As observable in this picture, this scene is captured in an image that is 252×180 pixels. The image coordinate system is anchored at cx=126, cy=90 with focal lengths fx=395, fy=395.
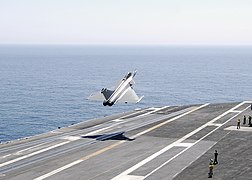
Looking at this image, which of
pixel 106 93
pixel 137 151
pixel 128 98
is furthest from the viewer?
pixel 128 98

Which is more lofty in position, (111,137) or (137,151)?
(137,151)

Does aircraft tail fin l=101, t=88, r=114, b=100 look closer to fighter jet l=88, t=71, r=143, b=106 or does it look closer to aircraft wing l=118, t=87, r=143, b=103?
fighter jet l=88, t=71, r=143, b=106

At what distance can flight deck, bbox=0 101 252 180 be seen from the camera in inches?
1350

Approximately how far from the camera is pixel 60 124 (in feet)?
278

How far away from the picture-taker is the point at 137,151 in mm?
42188

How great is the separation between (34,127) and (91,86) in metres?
63.3

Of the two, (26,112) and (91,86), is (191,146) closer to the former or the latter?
(26,112)

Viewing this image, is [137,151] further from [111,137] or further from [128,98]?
[128,98]

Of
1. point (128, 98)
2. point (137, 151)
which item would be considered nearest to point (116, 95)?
point (128, 98)

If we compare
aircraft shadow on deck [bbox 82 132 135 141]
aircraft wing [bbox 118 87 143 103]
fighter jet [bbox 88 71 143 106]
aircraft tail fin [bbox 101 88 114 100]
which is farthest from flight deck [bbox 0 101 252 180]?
aircraft tail fin [bbox 101 88 114 100]

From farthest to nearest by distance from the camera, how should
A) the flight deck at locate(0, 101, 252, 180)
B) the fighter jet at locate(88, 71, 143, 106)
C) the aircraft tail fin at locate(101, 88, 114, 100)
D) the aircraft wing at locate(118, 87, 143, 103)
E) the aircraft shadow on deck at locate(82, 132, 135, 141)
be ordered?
the aircraft shadow on deck at locate(82, 132, 135, 141), the aircraft wing at locate(118, 87, 143, 103), the aircraft tail fin at locate(101, 88, 114, 100), the fighter jet at locate(88, 71, 143, 106), the flight deck at locate(0, 101, 252, 180)

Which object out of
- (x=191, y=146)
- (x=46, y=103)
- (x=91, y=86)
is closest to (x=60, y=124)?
(x=46, y=103)

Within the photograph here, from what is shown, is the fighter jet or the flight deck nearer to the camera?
the flight deck

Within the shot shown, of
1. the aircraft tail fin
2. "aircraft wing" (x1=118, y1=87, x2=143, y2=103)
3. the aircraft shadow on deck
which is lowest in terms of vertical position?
the aircraft shadow on deck
